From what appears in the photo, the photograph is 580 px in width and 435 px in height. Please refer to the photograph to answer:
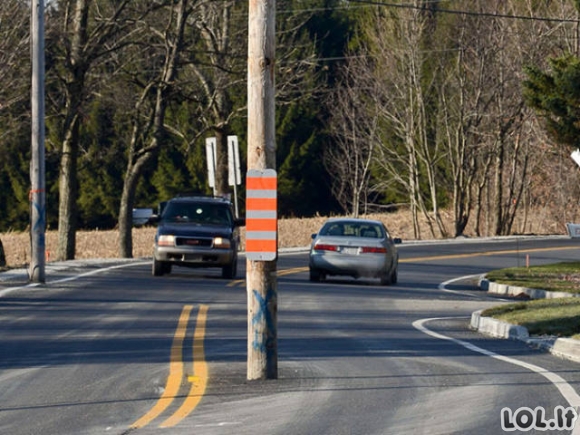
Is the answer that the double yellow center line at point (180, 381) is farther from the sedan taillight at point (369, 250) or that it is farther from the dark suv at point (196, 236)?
the sedan taillight at point (369, 250)

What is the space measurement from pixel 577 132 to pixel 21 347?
46.8ft

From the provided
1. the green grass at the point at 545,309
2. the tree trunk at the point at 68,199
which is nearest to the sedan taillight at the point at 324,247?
the green grass at the point at 545,309

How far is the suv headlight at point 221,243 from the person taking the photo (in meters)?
25.8

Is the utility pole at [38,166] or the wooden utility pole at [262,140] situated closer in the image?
the wooden utility pole at [262,140]

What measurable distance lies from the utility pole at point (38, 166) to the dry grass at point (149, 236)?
55.1 ft

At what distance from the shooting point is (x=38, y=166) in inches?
927

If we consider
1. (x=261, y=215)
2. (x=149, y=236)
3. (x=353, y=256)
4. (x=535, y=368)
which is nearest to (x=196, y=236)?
(x=353, y=256)

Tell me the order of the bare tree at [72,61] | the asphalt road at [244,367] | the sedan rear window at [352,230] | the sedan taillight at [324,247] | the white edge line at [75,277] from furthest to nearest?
the bare tree at [72,61] → the sedan rear window at [352,230] → the sedan taillight at [324,247] → the white edge line at [75,277] → the asphalt road at [244,367]

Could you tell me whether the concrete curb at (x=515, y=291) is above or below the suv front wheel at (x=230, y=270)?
below

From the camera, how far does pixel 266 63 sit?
11617 mm

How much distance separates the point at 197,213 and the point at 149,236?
25123 millimetres

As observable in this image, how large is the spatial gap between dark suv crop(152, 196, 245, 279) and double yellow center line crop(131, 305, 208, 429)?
9.35 meters

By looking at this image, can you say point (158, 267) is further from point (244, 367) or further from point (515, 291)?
point (244, 367)

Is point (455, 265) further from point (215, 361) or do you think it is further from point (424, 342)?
point (215, 361)
